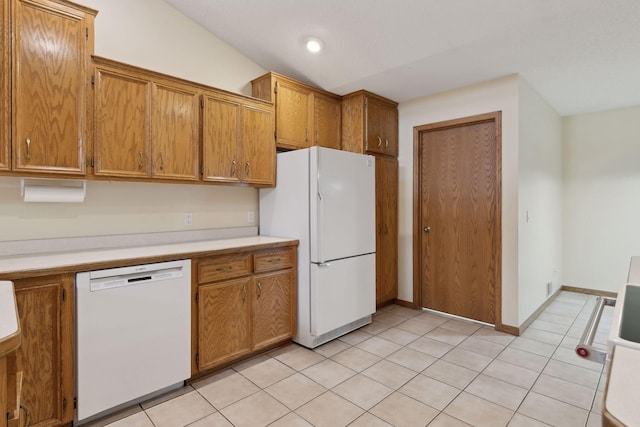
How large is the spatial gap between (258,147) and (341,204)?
87 centimetres

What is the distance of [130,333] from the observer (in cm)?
195

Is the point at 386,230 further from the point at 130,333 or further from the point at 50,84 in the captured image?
the point at 50,84

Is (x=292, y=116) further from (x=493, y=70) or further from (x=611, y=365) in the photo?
(x=611, y=365)

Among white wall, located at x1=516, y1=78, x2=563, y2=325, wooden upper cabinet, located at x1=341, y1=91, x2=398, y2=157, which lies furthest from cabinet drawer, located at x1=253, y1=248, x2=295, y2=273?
white wall, located at x1=516, y1=78, x2=563, y2=325

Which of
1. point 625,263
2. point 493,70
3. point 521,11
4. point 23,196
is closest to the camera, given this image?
point 23,196

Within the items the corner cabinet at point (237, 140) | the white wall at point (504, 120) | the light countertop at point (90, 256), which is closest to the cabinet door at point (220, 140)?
the corner cabinet at point (237, 140)

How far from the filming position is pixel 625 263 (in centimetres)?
412

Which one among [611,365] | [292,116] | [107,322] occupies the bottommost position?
[107,322]

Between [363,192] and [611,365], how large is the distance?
2554 millimetres

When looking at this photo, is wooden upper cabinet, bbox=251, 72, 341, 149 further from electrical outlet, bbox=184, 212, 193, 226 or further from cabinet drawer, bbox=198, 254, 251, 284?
cabinet drawer, bbox=198, 254, 251, 284

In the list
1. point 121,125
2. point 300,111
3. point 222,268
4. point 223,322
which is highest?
point 300,111

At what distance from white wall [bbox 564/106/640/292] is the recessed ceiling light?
3.63 m

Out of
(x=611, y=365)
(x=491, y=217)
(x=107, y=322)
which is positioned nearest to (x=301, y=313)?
(x=107, y=322)

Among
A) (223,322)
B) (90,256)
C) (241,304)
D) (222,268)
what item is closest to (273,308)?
(241,304)
